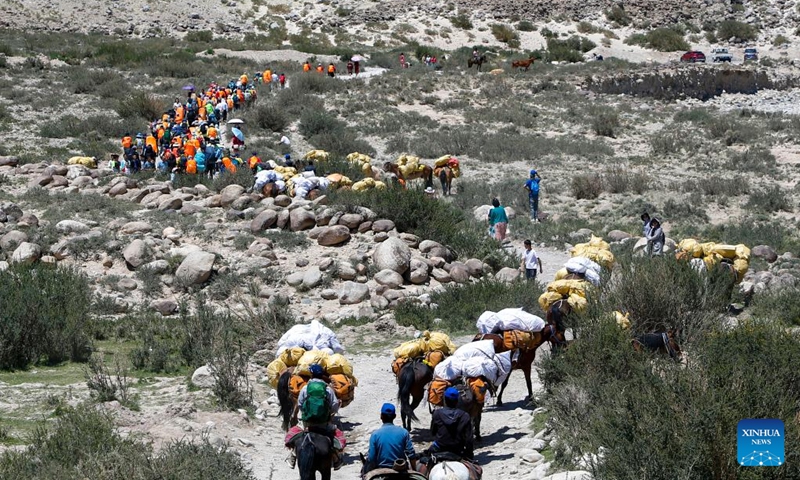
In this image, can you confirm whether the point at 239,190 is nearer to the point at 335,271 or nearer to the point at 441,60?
the point at 335,271

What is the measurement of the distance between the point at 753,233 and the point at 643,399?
14463 mm

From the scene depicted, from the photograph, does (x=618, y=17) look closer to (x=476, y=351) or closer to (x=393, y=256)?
(x=393, y=256)

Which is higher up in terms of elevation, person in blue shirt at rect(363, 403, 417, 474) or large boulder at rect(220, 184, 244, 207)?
person in blue shirt at rect(363, 403, 417, 474)

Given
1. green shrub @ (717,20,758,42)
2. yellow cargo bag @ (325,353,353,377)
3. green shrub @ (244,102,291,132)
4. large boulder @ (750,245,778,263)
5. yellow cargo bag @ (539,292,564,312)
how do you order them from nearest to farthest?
yellow cargo bag @ (325,353,353,377) → yellow cargo bag @ (539,292,564,312) → large boulder @ (750,245,778,263) → green shrub @ (244,102,291,132) → green shrub @ (717,20,758,42)

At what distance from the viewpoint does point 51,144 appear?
3041cm

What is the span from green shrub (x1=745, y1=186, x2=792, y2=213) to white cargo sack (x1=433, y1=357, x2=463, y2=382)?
53.8 ft

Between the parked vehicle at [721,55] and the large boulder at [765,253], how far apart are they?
41301mm

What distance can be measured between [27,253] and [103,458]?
1126 centimetres

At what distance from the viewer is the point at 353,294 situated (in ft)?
53.9

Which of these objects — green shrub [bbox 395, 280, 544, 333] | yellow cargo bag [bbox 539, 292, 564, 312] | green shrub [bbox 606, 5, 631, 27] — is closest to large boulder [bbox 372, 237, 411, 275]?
green shrub [bbox 395, 280, 544, 333]

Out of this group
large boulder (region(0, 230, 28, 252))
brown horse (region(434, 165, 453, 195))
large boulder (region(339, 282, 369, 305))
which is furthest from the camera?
brown horse (region(434, 165, 453, 195))

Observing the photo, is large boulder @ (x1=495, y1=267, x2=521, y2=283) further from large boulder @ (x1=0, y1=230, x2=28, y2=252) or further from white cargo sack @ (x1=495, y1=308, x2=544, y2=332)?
large boulder @ (x1=0, y1=230, x2=28, y2=252)

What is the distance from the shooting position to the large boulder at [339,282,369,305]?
16375 millimetres

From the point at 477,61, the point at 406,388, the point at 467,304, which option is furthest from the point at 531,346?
the point at 477,61
